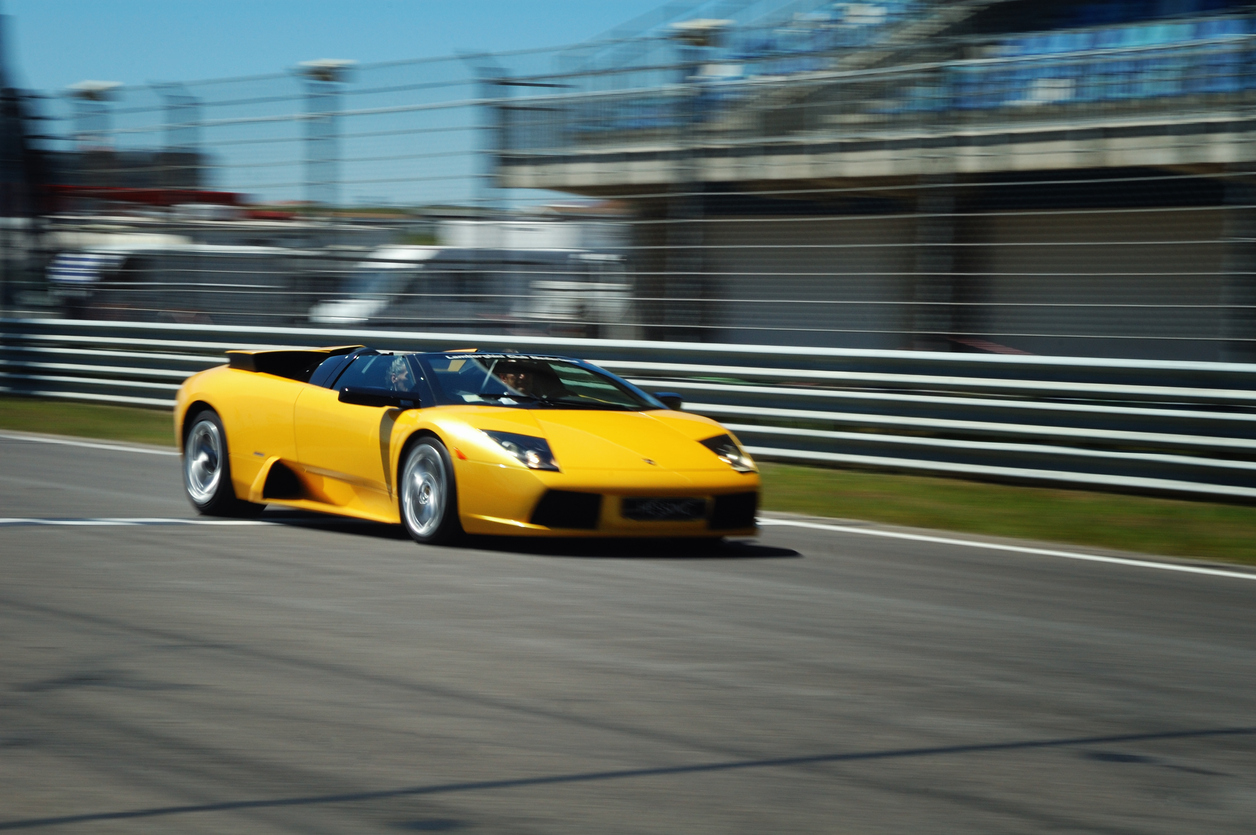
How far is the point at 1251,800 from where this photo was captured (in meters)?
3.50

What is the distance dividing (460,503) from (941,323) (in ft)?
17.7

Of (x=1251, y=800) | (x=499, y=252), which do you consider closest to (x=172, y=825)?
(x=1251, y=800)

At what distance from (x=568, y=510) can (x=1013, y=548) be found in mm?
2534

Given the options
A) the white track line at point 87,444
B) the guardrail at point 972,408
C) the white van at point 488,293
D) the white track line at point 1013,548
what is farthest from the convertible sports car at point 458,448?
the white van at point 488,293

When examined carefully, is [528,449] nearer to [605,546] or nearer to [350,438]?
[605,546]

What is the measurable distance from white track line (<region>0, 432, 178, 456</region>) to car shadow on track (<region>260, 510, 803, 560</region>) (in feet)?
15.1

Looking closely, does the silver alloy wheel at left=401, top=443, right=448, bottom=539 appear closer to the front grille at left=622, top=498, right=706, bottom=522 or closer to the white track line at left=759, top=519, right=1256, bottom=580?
the front grille at left=622, top=498, right=706, bottom=522

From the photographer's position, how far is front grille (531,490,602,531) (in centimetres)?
705

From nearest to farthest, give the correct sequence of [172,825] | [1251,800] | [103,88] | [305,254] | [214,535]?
1. [172,825]
2. [1251,800]
3. [214,535]
4. [305,254]
5. [103,88]

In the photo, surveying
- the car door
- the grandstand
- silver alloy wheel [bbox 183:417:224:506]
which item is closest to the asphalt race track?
the car door

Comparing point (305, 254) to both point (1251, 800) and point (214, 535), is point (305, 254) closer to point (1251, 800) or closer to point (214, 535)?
point (214, 535)

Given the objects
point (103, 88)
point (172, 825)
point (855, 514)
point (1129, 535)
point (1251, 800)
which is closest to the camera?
point (172, 825)

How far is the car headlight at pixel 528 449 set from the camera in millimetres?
7094

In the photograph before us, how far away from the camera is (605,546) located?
7578 mm
